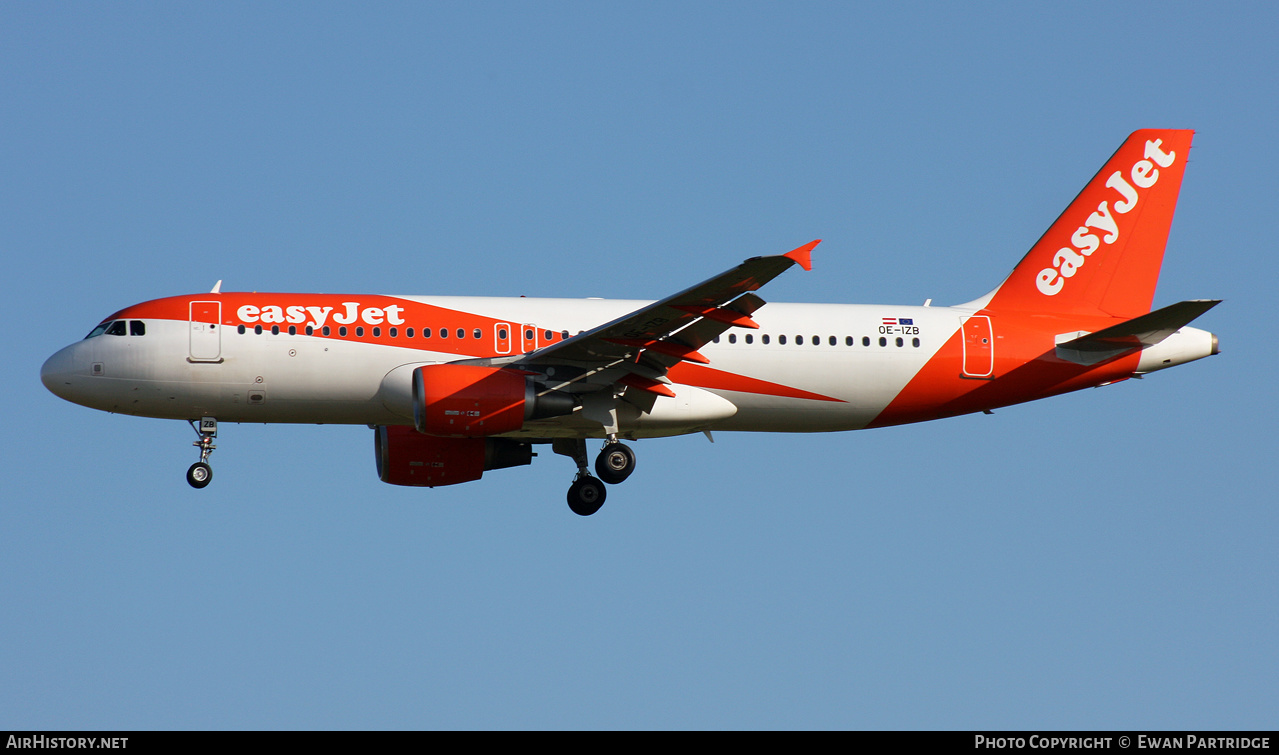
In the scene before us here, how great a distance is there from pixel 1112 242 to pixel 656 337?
12856mm

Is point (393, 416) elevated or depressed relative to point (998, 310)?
depressed

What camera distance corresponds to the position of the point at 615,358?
3180 cm

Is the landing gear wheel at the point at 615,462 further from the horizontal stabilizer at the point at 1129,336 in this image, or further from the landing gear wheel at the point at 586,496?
the horizontal stabilizer at the point at 1129,336

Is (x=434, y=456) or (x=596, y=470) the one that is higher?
(x=434, y=456)

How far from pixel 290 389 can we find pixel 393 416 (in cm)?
232

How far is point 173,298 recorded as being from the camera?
3275cm

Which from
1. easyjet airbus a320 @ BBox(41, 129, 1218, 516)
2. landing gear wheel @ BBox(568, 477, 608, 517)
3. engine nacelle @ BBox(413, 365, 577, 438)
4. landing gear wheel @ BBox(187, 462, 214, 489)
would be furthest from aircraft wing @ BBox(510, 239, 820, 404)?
landing gear wheel @ BBox(187, 462, 214, 489)

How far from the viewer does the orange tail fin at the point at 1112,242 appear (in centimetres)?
3594

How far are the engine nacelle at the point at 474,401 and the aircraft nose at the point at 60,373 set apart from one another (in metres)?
7.74

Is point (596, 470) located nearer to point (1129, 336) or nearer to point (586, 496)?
point (586, 496)

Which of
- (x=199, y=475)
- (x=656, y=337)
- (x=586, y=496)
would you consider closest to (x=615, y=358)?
(x=656, y=337)

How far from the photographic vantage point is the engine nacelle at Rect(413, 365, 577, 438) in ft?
101

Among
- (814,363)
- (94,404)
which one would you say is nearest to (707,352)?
(814,363)

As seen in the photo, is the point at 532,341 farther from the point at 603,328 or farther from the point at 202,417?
the point at 202,417
